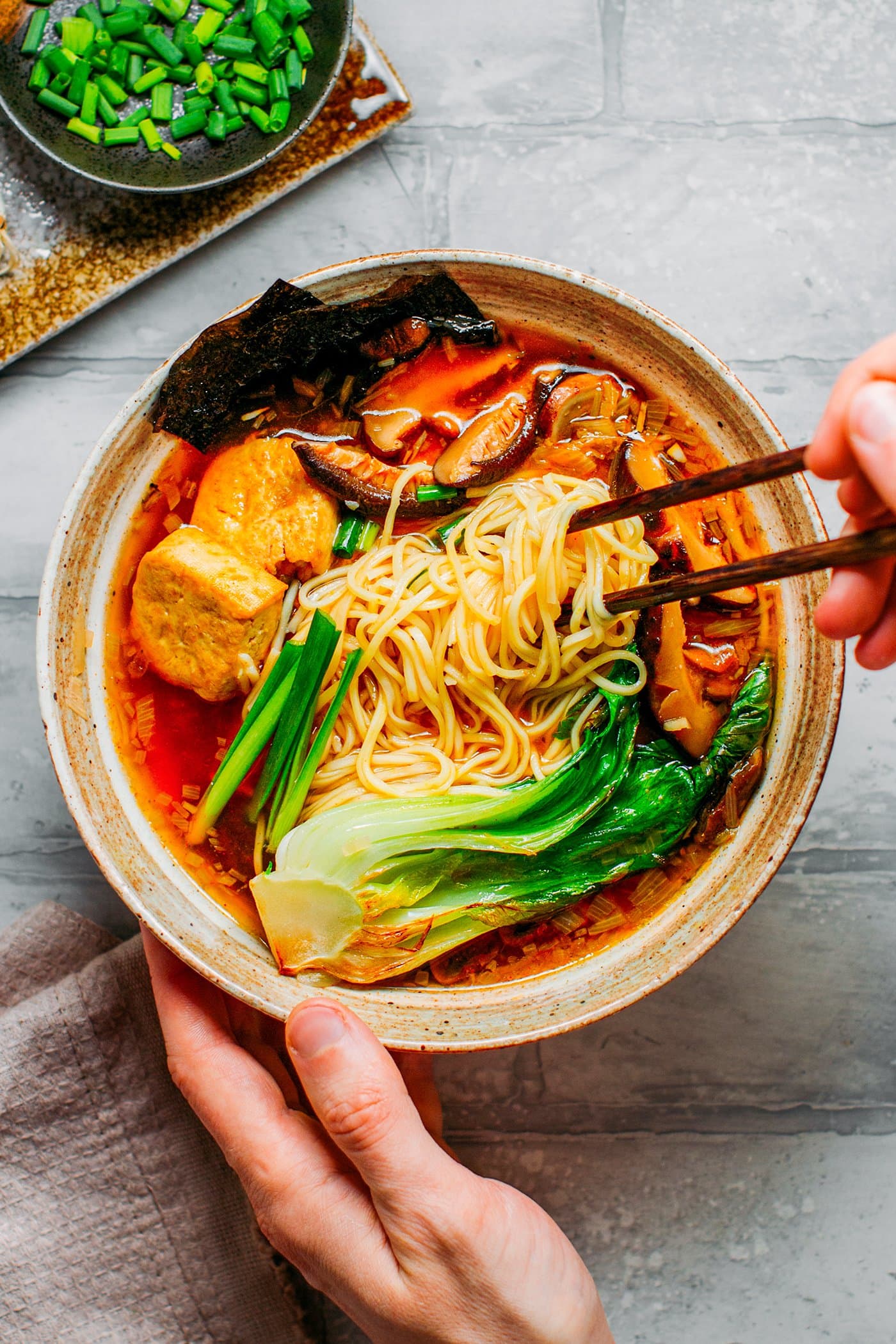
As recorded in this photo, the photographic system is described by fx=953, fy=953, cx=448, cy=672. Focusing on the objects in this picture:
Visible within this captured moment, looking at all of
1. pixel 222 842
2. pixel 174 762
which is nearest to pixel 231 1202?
pixel 222 842

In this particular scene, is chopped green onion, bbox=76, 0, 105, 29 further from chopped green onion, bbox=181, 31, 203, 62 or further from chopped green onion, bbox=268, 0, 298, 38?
chopped green onion, bbox=268, 0, 298, 38

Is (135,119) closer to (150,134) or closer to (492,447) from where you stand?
(150,134)

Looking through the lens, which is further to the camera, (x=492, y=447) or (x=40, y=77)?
(x=40, y=77)

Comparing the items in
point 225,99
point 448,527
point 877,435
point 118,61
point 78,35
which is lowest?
point 448,527

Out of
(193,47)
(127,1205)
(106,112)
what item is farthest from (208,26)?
(127,1205)

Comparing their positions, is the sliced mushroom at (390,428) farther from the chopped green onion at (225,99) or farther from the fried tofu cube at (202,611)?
the chopped green onion at (225,99)

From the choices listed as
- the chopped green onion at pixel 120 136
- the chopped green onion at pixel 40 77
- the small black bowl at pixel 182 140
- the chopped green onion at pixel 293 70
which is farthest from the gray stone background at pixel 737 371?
the chopped green onion at pixel 40 77
